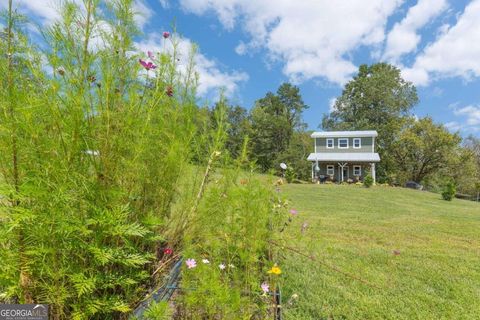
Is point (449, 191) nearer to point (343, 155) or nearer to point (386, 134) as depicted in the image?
point (343, 155)

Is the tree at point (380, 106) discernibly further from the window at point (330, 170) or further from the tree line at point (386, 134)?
the window at point (330, 170)

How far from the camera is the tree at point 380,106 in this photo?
27.4 meters

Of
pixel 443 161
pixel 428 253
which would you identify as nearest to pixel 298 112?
pixel 443 161

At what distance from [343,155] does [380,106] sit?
10.3m

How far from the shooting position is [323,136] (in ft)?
83.4

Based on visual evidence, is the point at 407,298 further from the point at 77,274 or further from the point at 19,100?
the point at 19,100

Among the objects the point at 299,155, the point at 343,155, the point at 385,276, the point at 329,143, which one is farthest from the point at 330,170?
the point at 385,276

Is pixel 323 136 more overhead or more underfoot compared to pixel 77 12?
more overhead

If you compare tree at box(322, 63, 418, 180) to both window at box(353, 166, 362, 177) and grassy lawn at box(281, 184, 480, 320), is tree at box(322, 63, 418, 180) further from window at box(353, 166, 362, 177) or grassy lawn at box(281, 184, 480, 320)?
grassy lawn at box(281, 184, 480, 320)

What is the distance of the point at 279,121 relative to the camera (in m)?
31.9

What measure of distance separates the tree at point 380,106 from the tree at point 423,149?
3.55ft

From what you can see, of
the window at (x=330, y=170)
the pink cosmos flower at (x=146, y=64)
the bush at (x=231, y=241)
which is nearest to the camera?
the pink cosmos flower at (x=146, y=64)

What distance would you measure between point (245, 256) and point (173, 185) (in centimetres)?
70

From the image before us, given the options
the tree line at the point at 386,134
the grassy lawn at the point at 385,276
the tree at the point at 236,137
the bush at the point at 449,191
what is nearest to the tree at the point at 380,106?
the tree line at the point at 386,134
